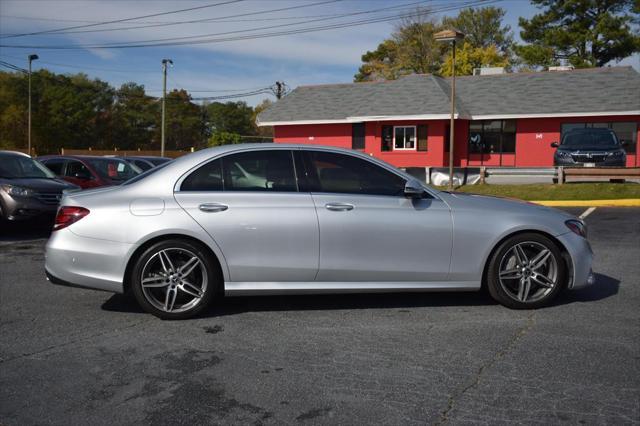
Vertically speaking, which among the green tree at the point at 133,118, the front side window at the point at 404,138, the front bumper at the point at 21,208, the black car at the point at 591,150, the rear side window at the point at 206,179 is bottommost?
the front bumper at the point at 21,208

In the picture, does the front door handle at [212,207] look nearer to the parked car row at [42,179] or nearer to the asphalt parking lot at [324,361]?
the asphalt parking lot at [324,361]

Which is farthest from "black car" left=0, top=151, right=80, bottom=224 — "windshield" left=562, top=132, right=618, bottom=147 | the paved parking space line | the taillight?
"windshield" left=562, top=132, right=618, bottom=147

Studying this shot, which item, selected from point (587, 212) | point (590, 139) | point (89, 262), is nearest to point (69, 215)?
point (89, 262)

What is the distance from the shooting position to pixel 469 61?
173 feet

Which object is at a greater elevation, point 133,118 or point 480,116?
point 133,118

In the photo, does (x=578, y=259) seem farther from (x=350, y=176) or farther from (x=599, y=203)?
(x=599, y=203)

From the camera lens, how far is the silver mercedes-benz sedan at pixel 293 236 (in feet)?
17.4

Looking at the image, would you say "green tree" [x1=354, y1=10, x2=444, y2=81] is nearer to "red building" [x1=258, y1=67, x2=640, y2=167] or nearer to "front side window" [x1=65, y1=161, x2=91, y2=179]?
"red building" [x1=258, y1=67, x2=640, y2=167]

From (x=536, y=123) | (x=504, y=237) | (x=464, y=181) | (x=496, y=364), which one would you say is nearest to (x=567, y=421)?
(x=496, y=364)

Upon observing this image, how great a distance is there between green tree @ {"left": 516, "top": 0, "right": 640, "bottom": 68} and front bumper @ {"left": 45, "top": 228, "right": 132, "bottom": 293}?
42.4 metres

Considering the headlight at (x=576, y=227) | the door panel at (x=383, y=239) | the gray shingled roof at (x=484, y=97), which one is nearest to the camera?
the door panel at (x=383, y=239)

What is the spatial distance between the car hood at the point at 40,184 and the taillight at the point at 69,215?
5.86 meters

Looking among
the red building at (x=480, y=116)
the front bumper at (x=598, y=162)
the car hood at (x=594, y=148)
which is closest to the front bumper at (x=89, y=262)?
the front bumper at (x=598, y=162)

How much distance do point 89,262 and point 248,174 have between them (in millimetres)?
1580
